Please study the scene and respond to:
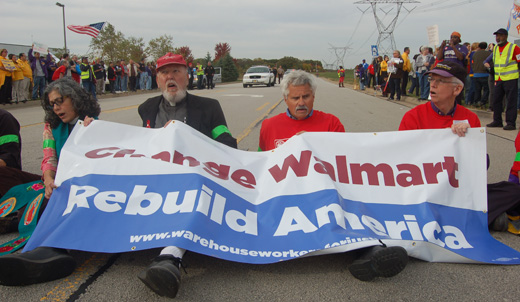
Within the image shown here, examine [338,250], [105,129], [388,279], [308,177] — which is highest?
[105,129]

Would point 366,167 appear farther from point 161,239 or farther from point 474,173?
point 161,239

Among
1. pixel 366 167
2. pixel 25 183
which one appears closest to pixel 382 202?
pixel 366 167

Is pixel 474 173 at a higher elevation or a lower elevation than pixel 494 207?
higher

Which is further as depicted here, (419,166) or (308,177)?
(419,166)

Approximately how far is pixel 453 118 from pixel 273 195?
207 centimetres

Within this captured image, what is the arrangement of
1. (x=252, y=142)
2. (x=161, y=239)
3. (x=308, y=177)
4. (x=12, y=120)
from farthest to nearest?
(x=252, y=142)
(x=12, y=120)
(x=308, y=177)
(x=161, y=239)

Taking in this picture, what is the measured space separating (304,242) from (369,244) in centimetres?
43

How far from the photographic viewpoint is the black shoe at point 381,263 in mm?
2646

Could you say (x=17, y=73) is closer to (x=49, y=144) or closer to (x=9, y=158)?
(x=9, y=158)

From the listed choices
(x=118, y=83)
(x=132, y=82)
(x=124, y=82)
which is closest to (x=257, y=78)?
(x=132, y=82)

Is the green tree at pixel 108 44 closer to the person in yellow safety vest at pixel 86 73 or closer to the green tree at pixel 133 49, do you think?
the green tree at pixel 133 49

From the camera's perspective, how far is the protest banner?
2883mm

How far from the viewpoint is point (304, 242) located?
2.91 m

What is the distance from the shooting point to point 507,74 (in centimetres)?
934
